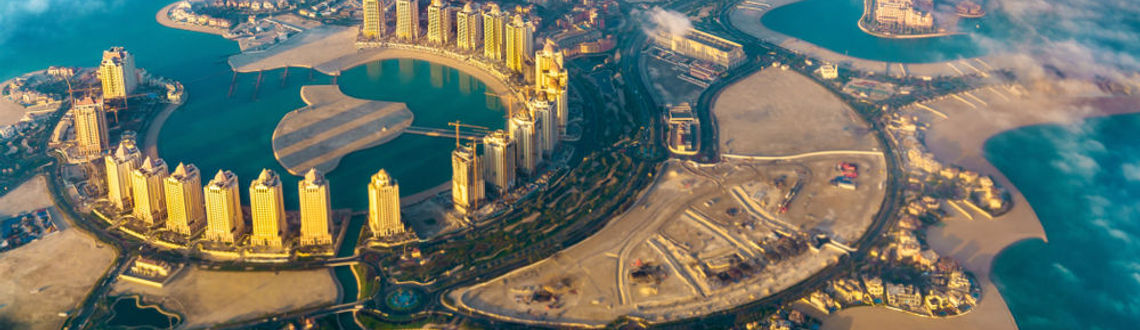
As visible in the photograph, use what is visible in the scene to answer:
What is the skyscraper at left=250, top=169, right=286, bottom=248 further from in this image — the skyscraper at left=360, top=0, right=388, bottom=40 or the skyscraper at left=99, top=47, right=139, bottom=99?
the skyscraper at left=360, top=0, right=388, bottom=40

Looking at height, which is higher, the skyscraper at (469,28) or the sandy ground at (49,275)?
the skyscraper at (469,28)

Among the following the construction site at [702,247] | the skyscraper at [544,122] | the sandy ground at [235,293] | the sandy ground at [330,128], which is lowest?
the sandy ground at [235,293]

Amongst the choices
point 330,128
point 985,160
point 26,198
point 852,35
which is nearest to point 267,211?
point 26,198

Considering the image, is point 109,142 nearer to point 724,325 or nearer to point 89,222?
point 89,222

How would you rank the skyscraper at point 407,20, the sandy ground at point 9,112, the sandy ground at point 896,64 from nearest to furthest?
the sandy ground at point 9,112 < the sandy ground at point 896,64 < the skyscraper at point 407,20

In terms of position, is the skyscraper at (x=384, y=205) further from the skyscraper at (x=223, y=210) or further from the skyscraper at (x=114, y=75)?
the skyscraper at (x=114, y=75)

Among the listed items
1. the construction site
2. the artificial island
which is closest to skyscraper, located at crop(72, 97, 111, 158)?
the artificial island

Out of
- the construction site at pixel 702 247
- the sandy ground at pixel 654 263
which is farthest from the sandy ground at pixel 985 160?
the sandy ground at pixel 654 263
